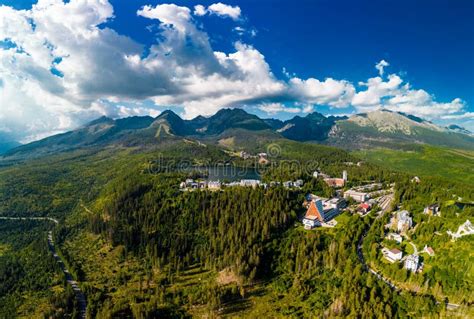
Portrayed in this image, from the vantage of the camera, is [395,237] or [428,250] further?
[395,237]

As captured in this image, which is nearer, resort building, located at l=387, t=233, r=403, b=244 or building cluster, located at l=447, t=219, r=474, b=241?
building cluster, located at l=447, t=219, r=474, b=241

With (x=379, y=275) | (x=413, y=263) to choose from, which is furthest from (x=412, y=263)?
(x=379, y=275)

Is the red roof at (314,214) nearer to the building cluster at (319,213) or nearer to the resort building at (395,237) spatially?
the building cluster at (319,213)

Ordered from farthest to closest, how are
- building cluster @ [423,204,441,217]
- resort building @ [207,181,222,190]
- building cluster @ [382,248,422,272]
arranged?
resort building @ [207,181,222,190] < building cluster @ [423,204,441,217] < building cluster @ [382,248,422,272]

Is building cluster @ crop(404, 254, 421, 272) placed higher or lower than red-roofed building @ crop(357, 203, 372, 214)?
lower

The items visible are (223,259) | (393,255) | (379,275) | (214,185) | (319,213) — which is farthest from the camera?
(214,185)

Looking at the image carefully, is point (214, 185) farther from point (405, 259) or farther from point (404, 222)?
point (405, 259)

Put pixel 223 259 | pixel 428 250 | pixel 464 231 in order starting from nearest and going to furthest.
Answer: pixel 428 250 → pixel 464 231 → pixel 223 259

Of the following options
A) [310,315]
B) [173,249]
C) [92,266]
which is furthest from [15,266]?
[310,315]

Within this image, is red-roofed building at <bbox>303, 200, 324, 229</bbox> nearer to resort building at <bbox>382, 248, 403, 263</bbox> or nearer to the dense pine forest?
the dense pine forest

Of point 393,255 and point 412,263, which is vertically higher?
point 393,255

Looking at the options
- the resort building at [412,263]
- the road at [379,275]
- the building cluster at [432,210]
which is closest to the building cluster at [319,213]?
the road at [379,275]

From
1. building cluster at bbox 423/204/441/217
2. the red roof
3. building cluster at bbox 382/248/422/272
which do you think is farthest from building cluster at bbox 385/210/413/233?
the red roof
